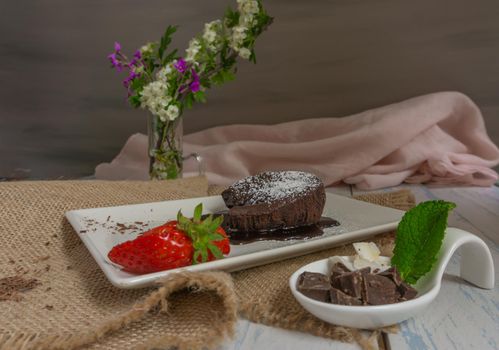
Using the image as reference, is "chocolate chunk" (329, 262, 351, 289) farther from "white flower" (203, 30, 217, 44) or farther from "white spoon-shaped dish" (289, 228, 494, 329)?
"white flower" (203, 30, 217, 44)

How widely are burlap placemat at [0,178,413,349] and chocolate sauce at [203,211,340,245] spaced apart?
92mm

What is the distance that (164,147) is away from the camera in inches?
64.9

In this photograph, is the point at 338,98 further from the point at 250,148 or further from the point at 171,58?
the point at 171,58

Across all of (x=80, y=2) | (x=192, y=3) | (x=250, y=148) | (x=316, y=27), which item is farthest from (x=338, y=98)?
(x=80, y=2)

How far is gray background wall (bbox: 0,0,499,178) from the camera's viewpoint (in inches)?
88.2

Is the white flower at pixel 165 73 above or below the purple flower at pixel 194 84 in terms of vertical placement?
above

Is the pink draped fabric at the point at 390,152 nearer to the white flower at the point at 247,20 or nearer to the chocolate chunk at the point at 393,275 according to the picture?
the white flower at the point at 247,20

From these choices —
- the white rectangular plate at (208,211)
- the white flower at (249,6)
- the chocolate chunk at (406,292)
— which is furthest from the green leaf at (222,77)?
the chocolate chunk at (406,292)

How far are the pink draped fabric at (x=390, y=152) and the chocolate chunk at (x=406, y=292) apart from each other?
1.15 metres

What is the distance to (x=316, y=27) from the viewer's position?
232 centimetres

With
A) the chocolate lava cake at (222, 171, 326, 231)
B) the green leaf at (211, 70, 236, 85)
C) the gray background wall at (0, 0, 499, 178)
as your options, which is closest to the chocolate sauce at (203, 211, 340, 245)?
the chocolate lava cake at (222, 171, 326, 231)

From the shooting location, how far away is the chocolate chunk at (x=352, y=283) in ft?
2.49

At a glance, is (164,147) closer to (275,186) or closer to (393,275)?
(275,186)

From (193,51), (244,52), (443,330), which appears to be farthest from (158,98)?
(443,330)
